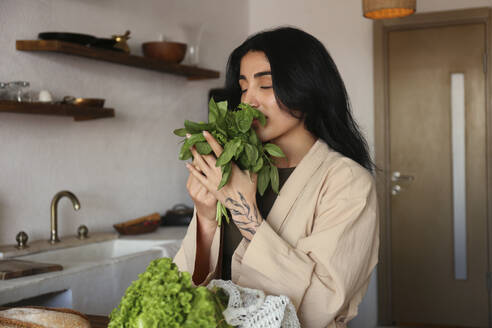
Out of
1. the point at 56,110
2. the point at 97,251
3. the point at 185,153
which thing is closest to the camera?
the point at 185,153

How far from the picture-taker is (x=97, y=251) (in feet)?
8.91

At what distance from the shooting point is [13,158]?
244cm

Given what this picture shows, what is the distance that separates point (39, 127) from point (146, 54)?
0.86 m

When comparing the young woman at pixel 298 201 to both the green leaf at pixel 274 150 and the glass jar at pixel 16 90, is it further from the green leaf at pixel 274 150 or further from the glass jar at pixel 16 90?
the glass jar at pixel 16 90

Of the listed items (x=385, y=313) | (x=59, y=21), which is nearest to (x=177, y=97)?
(x=59, y=21)

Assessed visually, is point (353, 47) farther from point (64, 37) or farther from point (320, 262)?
point (320, 262)

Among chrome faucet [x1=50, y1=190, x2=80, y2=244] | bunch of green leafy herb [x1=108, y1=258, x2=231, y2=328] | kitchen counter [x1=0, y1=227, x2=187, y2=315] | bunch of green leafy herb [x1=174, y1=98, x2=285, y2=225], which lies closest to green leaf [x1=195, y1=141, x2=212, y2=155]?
bunch of green leafy herb [x1=174, y1=98, x2=285, y2=225]

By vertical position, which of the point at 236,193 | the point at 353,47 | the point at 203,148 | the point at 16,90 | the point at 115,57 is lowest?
the point at 236,193

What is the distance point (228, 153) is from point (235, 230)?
0.33 m

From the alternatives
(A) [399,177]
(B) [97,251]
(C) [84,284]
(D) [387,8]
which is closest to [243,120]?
(C) [84,284]

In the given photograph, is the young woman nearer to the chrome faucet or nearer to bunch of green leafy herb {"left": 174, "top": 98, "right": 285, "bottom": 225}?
bunch of green leafy herb {"left": 174, "top": 98, "right": 285, "bottom": 225}

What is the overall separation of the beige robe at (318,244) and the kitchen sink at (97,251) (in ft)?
4.18

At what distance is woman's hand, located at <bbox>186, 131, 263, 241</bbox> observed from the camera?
1.25 m

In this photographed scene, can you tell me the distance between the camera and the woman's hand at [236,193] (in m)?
1.25
